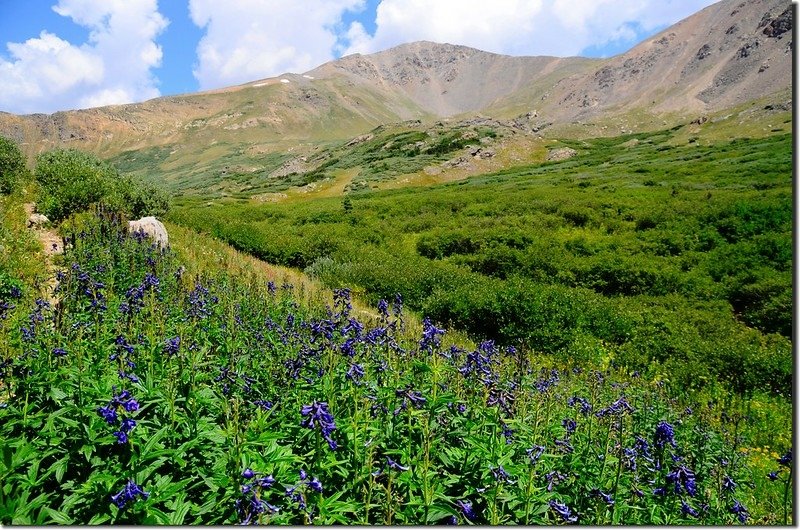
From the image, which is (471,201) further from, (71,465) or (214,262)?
(71,465)

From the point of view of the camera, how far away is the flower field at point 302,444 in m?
3.00

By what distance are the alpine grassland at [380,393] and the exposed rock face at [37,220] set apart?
44 centimetres

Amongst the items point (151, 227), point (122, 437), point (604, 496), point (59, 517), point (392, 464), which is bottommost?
point (604, 496)

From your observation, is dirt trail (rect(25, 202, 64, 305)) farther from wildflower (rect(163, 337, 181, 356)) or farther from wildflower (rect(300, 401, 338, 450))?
wildflower (rect(300, 401, 338, 450))

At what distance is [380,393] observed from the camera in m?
4.13

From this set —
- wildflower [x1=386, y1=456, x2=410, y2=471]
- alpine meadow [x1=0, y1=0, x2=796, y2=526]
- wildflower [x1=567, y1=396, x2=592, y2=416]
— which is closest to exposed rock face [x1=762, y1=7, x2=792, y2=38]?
alpine meadow [x1=0, y1=0, x2=796, y2=526]

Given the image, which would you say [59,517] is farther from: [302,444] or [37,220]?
[37,220]

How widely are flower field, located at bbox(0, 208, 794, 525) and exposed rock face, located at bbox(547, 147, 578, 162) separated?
86.6 m

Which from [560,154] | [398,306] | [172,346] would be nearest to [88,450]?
[172,346]

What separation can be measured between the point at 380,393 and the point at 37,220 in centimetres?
1539

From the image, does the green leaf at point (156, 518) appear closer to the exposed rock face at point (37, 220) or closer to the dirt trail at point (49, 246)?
the dirt trail at point (49, 246)

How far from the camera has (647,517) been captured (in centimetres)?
382

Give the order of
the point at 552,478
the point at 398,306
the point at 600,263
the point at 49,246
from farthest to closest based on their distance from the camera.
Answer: the point at 600,263, the point at 49,246, the point at 398,306, the point at 552,478

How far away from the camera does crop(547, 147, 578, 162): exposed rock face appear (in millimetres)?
85988
